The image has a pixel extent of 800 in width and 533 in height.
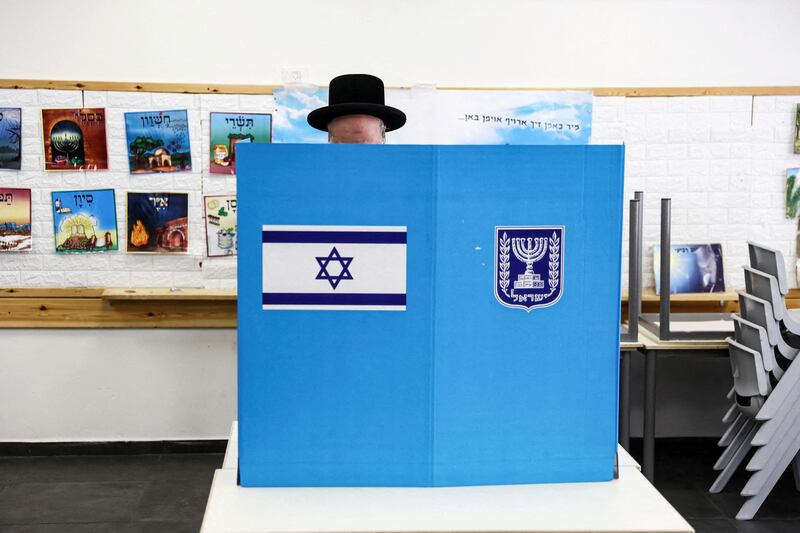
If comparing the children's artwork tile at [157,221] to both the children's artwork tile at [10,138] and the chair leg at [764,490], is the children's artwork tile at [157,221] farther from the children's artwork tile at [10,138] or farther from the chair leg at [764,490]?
the chair leg at [764,490]

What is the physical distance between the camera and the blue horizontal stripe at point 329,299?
3.28 ft

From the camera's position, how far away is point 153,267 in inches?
143

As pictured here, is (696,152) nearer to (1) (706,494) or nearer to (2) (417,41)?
(2) (417,41)

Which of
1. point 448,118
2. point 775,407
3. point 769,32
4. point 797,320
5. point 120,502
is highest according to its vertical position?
point 769,32

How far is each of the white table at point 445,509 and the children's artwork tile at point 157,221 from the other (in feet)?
8.95

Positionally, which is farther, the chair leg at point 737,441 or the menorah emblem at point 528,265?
the chair leg at point 737,441

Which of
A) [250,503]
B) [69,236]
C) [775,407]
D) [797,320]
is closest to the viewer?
[250,503]

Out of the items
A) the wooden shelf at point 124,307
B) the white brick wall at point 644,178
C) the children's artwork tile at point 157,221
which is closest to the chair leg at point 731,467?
the wooden shelf at point 124,307

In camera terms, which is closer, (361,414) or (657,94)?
(361,414)

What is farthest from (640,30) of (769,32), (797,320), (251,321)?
(251,321)

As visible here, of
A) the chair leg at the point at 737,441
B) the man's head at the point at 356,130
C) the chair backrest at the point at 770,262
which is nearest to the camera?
the man's head at the point at 356,130

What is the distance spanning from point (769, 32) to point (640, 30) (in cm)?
68

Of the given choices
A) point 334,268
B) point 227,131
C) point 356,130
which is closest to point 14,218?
point 227,131

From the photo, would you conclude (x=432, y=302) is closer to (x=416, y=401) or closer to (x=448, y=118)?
(x=416, y=401)
